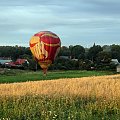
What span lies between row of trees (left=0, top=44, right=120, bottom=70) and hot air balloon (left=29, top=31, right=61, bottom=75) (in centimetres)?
3911

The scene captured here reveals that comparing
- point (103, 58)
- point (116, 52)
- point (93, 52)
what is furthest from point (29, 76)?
point (116, 52)

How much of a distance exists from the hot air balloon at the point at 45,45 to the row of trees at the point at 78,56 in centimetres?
3911

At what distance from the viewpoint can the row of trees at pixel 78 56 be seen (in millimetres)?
80750

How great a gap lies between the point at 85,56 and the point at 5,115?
3691 inches

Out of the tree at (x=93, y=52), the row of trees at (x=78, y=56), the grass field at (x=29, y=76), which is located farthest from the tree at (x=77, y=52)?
the grass field at (x=29, y=76)

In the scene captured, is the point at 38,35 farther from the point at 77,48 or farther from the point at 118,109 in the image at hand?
the point at 77,48

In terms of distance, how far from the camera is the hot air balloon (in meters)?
34.0

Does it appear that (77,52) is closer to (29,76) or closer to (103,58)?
(103,58)

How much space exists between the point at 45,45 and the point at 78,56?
70.0 meters

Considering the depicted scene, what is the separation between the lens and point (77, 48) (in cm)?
11144

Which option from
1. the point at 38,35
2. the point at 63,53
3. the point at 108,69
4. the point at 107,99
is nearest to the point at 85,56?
the point at 63,53

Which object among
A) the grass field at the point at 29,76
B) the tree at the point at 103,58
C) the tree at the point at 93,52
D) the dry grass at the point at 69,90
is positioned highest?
the tree at the point at 93,52

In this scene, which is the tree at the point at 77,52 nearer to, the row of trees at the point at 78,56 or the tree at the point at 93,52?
the row of trees at the point at 78,56

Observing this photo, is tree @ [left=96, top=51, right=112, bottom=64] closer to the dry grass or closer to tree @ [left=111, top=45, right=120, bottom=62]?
tree @ [left=111, top=45, right=120, bottom=62]
